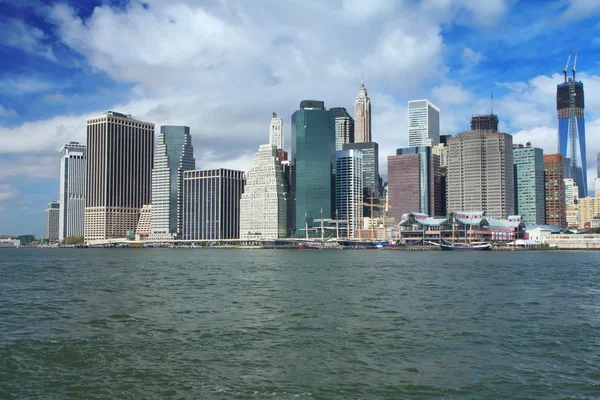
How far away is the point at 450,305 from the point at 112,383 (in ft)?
104

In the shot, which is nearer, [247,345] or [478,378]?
[478,378]

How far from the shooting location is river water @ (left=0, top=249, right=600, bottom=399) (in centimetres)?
2484

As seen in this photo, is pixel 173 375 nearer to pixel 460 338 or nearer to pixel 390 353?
pixel 390 353

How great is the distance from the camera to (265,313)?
45.1 meters

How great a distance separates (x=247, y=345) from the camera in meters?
33.1

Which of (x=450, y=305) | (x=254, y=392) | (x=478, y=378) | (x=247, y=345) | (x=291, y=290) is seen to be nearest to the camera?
(x=254, y=392)

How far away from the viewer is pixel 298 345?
3306cm

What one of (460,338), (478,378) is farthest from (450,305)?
(478,378)

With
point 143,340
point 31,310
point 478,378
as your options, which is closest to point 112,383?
point 143,340

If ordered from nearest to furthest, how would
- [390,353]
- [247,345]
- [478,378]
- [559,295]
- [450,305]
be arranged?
[478,378]
[390,353]
[247,345]
[450,305]
[559,295]

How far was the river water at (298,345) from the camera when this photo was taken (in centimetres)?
2484

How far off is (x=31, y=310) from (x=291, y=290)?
1044 inches

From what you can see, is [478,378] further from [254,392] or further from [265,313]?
[265,313]

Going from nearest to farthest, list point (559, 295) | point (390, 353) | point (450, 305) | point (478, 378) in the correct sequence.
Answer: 1. point (478, 378)
2. point (390, 353)
3. point (450, 305)
4. point (559, 295)
